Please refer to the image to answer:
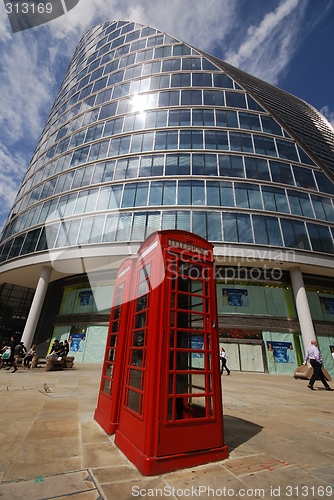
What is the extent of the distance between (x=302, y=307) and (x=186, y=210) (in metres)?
10.9

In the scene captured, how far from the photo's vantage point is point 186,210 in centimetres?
1817

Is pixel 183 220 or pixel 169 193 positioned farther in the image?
pixel 169 193

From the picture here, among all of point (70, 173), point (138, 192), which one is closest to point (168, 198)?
point (138, 192)

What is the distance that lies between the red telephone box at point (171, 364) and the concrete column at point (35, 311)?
17675mm

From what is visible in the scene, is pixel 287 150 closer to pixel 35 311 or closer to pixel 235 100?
pixel 235 100

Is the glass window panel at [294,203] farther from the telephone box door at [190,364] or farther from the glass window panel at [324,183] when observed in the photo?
the telephone box door at [190,364]

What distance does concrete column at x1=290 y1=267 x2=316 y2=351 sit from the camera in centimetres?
1625

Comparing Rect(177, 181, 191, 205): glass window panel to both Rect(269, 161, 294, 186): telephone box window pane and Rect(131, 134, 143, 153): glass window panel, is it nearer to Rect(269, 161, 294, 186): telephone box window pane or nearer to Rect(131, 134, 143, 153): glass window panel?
Rect(131, 134, 143, 153): glass window panel

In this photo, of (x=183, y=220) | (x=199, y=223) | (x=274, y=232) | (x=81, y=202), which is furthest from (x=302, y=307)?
(x=81, y=202)

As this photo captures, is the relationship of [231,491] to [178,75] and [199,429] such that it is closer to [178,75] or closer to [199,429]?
[199,429]

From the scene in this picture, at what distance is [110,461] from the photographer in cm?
264

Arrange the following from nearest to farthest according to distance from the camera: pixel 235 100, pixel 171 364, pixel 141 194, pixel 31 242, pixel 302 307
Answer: pixel 171 364, pixel 302 307, pixel 141 194, pixel 31 242, pixel 235 100

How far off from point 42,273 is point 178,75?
2441 centimetres

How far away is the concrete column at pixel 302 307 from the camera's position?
53.3 feet
